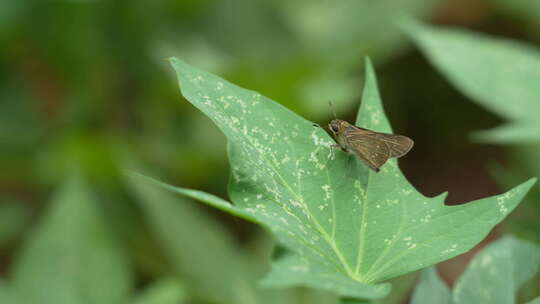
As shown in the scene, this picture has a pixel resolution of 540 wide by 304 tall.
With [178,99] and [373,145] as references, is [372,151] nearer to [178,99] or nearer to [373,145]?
[373,145]

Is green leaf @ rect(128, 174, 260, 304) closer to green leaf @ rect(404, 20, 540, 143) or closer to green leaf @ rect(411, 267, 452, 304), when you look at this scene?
green leaf @ rect(404, 20, 540, 143)

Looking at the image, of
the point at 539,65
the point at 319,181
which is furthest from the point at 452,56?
the point at 319,181

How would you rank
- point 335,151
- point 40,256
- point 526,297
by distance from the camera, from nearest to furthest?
1. point 335,151
2. point 526,297
3. point 40,256

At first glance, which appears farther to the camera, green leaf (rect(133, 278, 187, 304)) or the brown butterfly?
green leaf (rect(133, 278, 187, 304))

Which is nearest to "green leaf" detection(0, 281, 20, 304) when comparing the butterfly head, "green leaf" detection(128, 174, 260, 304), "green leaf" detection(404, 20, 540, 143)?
"green leaf" detection(128, 174, 260, 304)

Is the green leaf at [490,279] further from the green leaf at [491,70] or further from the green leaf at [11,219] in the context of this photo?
the green leaf at [11,219]

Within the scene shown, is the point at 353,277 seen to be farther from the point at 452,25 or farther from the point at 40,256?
the point at 452,25

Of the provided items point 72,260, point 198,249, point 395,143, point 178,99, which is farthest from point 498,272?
point 178,99
